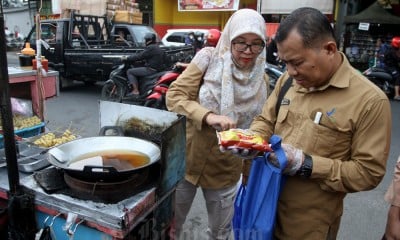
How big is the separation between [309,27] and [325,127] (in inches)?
15.6

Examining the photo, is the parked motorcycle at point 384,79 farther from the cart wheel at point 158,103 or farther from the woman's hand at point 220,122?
the woman's hand at point 220,122

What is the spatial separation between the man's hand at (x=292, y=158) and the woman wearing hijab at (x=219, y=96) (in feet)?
1.67

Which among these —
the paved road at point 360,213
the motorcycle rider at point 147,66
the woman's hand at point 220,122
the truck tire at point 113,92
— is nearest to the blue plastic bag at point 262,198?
the woman's hand at point 220,122

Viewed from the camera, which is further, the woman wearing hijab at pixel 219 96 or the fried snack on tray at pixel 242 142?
the woman wearing hijab at pixel 219 96

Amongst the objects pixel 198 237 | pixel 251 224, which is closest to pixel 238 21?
pixel 251 224

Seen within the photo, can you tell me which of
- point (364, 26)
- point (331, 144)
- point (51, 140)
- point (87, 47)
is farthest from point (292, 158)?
point (364, 26)

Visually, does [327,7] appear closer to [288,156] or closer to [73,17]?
[73,17]

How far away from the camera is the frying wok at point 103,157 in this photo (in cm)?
150

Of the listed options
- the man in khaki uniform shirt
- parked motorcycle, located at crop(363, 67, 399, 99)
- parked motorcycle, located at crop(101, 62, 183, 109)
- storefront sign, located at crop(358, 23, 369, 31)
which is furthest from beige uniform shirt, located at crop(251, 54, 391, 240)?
storefront sign, located at crop(358, 23, 369, 31)

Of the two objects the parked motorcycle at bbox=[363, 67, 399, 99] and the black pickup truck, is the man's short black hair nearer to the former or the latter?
the black pickup truck

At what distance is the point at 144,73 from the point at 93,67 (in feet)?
6.54

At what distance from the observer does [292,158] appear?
137 cm

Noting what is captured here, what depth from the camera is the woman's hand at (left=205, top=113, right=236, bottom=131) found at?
178 centimetres

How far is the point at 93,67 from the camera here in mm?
8328
